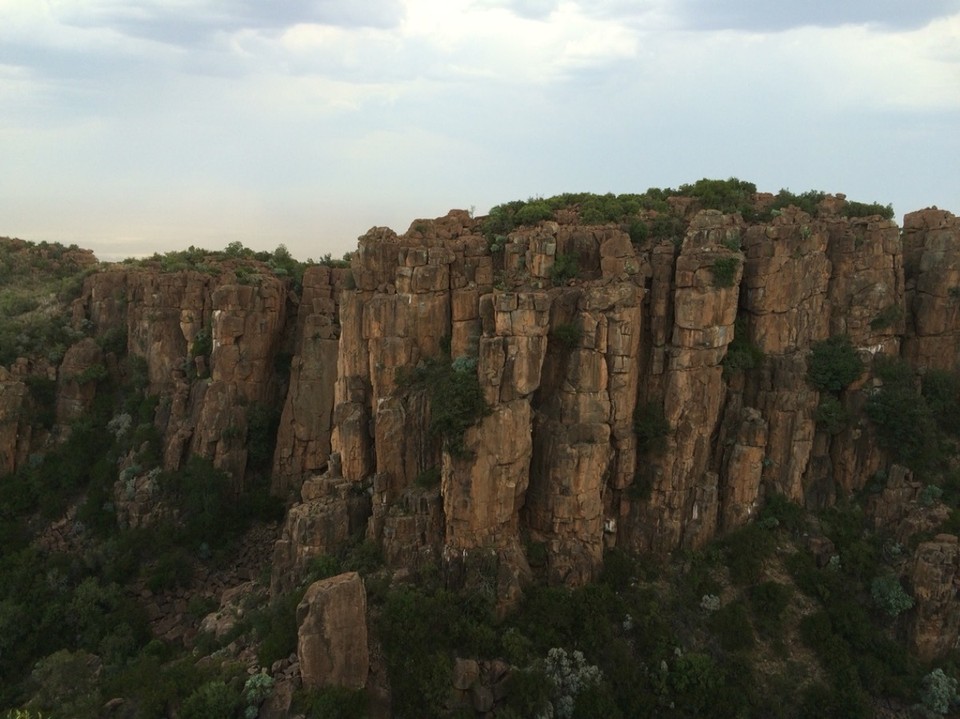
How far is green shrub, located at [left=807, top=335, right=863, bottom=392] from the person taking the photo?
31.3 metres

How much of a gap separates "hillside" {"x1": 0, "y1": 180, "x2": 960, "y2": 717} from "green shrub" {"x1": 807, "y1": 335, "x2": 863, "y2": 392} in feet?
0.39

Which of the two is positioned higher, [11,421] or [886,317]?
[886,317]

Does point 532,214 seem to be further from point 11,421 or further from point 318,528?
point 11,421

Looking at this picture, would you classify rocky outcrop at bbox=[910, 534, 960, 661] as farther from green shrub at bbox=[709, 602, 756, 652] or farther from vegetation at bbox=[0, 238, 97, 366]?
vegetation at bbox=[0, 238, 97, 366]

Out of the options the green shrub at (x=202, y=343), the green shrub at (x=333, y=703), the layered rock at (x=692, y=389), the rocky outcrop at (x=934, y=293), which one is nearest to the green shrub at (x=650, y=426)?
the layered rock at (x=692, y=389)

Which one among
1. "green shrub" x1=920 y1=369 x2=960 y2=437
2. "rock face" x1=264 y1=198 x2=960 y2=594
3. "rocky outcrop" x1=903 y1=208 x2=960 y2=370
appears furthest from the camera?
"rocky outcrop" x1=903 y1=208 x2=960 y2=370

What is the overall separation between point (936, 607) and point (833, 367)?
460 inches

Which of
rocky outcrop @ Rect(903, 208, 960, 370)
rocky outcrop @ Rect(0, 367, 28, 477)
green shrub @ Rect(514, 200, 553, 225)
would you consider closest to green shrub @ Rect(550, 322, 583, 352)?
green shrub @ Rect(514, 200, 553, 225)

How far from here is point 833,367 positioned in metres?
31.3

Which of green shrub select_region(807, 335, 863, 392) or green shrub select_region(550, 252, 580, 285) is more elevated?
green shrub select_region(550, 252, 580, 285)

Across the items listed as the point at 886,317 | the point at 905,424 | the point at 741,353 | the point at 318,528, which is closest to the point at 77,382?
the point at 318,528

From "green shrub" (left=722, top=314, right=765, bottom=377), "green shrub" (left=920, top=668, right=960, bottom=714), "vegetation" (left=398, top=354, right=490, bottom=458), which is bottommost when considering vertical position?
"green shrub" (left=920, top=668, right=960, bottom=714)

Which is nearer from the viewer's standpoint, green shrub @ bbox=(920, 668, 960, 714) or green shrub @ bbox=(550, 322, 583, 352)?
green shrub @ bbox=(920, 668, 960, 714)

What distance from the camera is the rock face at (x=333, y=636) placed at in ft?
73.1
